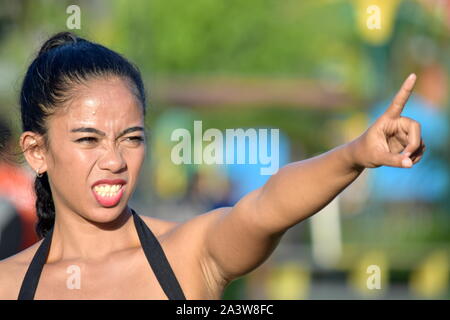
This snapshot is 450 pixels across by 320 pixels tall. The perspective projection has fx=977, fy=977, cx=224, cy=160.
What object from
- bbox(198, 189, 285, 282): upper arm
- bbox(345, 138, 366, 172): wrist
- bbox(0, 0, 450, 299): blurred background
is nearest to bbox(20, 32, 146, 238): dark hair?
bbox(198, 189, 285, 282): upper arm

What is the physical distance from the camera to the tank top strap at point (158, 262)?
337 centimetres

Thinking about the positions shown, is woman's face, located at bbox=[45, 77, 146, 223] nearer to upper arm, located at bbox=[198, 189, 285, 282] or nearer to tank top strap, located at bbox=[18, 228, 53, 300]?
tank top strap, located at bbox=[18, 228, 53, 300]

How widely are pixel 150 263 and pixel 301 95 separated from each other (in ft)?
47.1

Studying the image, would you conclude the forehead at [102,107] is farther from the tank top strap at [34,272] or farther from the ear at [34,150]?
the tank top strap at [34,272]

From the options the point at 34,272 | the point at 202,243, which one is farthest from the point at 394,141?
the point at 34,272

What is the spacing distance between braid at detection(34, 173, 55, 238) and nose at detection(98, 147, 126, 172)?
0.58 metres

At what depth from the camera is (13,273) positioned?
3576 mm

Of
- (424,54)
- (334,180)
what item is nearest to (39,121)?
(334,180)

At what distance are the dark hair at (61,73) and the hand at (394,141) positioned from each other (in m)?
1.07

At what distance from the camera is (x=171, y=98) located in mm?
16938

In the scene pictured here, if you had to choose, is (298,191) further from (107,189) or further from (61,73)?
(61,73)

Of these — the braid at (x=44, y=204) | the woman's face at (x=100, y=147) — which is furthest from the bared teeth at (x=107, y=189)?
the braid at (x=44, y=204)

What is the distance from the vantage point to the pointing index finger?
Result: 8.79 ft

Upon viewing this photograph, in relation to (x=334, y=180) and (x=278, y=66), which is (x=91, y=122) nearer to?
(x=334, y=180)
